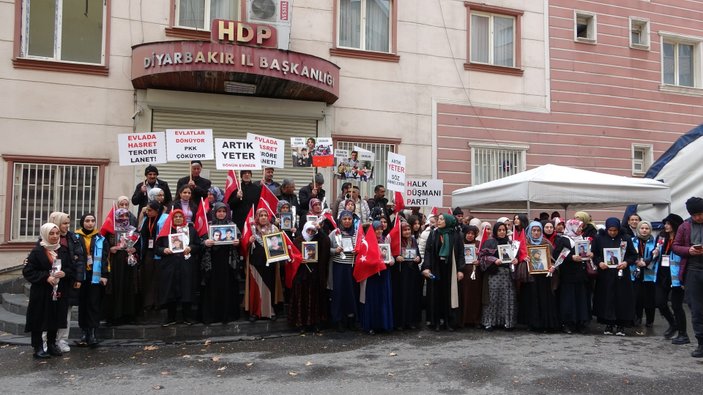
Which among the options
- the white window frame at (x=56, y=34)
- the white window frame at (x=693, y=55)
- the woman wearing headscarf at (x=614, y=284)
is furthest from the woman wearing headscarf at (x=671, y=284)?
the white window frame at (x=56, y=34)

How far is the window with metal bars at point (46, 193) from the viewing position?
1227 centimetres

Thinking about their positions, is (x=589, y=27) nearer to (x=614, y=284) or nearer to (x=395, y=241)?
(x=614, y=284)

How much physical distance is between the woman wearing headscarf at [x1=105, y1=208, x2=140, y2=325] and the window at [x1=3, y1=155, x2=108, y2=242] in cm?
482

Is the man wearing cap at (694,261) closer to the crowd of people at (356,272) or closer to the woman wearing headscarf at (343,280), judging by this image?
the crowd of people at (356,272)

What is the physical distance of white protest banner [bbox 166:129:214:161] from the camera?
31.6 feet

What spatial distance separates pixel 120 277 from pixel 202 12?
7.81m

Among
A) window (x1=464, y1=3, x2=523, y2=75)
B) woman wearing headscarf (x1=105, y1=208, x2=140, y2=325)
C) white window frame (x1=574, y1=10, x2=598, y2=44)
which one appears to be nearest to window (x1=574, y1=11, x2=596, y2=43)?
white window frame (x1=574, y1=10, x2=598, y2=44)

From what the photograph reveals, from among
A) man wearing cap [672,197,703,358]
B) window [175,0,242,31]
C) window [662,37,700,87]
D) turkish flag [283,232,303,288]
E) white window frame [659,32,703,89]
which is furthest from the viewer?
window [662,37,700,87]

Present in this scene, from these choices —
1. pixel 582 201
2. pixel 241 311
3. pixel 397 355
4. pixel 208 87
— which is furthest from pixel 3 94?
pixel 582 201

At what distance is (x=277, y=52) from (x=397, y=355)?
289 inches

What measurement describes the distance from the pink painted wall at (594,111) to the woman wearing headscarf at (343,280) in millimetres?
6775

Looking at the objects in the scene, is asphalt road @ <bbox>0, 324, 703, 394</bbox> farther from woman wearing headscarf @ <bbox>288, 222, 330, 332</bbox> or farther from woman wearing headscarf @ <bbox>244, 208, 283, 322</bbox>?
woman wearing headscarf @ <bbox>244, 208, 283, 322</bbox>

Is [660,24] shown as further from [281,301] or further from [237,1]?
[281,301]

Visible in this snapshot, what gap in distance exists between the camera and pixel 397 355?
750 cm
